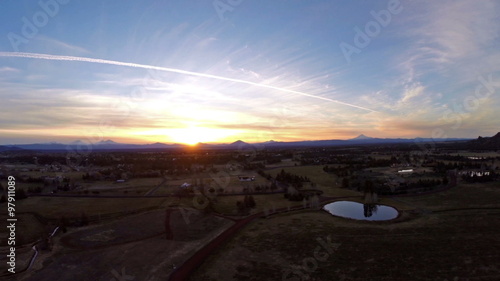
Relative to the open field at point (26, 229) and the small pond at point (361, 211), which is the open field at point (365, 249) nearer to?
the small pond at point (361, 211)

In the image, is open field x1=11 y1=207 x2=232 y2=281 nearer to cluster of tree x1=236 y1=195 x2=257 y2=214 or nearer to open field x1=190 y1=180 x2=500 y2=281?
open field x1=190 y1=180 x2=500 y2=281

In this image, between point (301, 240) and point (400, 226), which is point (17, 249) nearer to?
point (301, 240)

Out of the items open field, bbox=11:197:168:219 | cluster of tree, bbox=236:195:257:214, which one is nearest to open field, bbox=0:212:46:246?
open field, bbox=11:197:168:219

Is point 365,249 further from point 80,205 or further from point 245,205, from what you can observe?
point 80,205

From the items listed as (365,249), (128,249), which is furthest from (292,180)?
(128,249)

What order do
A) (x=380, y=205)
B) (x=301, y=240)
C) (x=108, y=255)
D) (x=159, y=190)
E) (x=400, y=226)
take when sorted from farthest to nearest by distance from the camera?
(x=159, y=190)
(x=380, y=205)
(x=400, y=226)
(x=301, y=240)
(x=108, y=255)

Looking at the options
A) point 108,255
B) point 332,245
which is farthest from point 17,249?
point 332,245

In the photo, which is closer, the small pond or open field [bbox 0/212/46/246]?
open field [bbox 0/212/46/246]

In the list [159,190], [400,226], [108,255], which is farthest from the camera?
[159,190]
